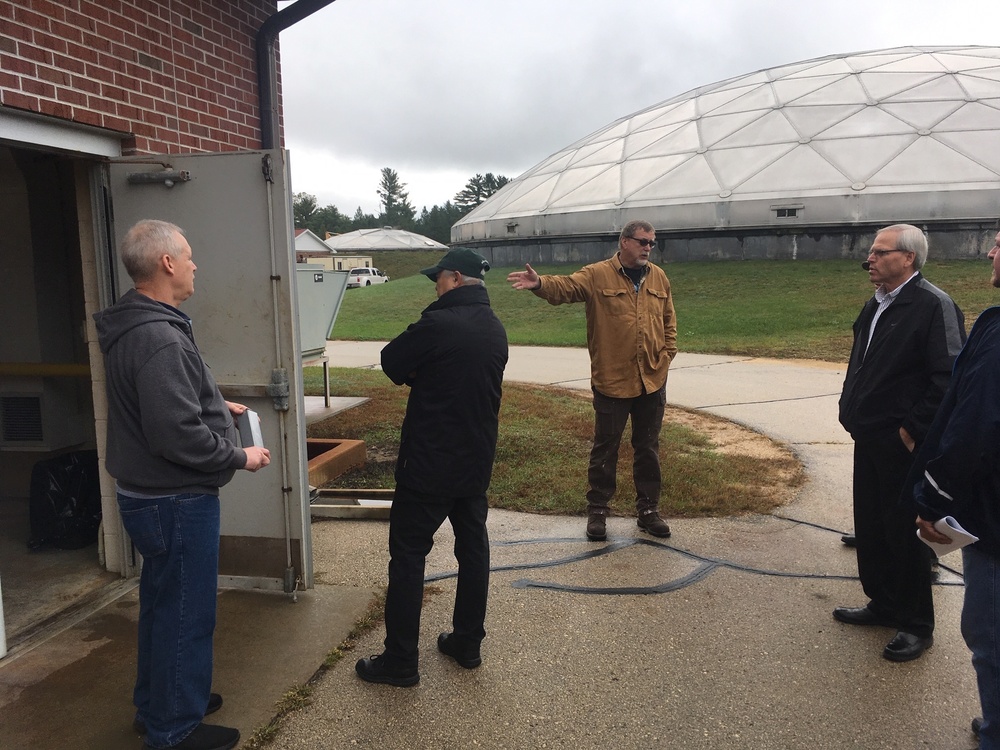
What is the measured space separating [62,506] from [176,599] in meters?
2.66

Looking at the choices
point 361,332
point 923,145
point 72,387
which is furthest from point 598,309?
point 923,145

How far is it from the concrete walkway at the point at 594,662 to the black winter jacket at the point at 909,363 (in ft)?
3.51

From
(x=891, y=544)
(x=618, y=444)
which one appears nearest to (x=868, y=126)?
(x=618, y=444)

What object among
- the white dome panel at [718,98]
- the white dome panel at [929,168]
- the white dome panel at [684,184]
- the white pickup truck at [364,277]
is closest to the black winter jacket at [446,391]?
the white dome panel at [684,184]

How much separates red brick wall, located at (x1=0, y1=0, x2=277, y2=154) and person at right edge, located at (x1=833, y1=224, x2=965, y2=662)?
371 cm

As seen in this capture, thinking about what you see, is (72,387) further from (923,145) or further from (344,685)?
(923,145)

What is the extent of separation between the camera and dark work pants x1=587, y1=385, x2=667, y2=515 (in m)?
4.91

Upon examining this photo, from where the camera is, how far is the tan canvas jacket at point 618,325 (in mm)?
4824

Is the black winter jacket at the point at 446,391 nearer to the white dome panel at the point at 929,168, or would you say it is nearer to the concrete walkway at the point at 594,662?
the concrete walkway at the point at 594,662

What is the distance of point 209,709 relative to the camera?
9.66 ft

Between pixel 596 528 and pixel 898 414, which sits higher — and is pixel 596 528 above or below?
below

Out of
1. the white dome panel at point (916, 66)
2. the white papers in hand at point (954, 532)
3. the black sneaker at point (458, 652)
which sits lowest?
the black sneaker at point (458, 652)

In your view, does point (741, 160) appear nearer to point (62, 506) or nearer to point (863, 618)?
point (863, 618)

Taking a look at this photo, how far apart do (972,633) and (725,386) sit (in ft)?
27.8
